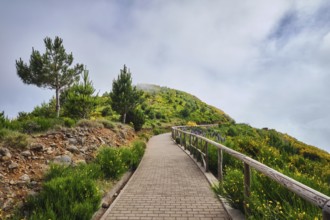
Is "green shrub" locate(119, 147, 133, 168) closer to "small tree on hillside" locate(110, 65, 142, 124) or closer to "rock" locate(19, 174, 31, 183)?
"rock" locate(19, 174, 31, 183)

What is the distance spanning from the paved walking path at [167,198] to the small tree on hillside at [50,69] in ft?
70.5

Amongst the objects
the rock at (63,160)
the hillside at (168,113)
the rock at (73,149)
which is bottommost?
the rock at (63,160)

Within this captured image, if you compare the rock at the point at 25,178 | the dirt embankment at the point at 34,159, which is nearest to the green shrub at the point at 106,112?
the dirt embankment at the point at 34,159

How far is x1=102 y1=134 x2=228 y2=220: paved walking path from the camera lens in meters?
4.86

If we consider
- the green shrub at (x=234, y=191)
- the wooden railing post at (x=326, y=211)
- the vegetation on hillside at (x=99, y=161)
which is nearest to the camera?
the wooden railing post at (x=326, y=211)

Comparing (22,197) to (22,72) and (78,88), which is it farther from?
(22,72)

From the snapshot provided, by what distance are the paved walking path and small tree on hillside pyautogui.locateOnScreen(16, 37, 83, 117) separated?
846 inches

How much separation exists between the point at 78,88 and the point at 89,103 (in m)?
1.29

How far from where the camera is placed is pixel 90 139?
10.9m

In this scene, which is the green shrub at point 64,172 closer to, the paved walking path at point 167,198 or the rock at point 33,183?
the rock at point 33,183

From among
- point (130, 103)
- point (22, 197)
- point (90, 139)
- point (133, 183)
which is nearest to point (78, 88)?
point (90, 139)

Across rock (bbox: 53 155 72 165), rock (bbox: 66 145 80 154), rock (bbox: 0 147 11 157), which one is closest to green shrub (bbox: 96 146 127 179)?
rock (bbox: 53 155 72 165)

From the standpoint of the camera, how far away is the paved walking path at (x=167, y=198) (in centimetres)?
486

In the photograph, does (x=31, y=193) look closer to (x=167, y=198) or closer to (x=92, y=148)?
(x=167, y=198)
